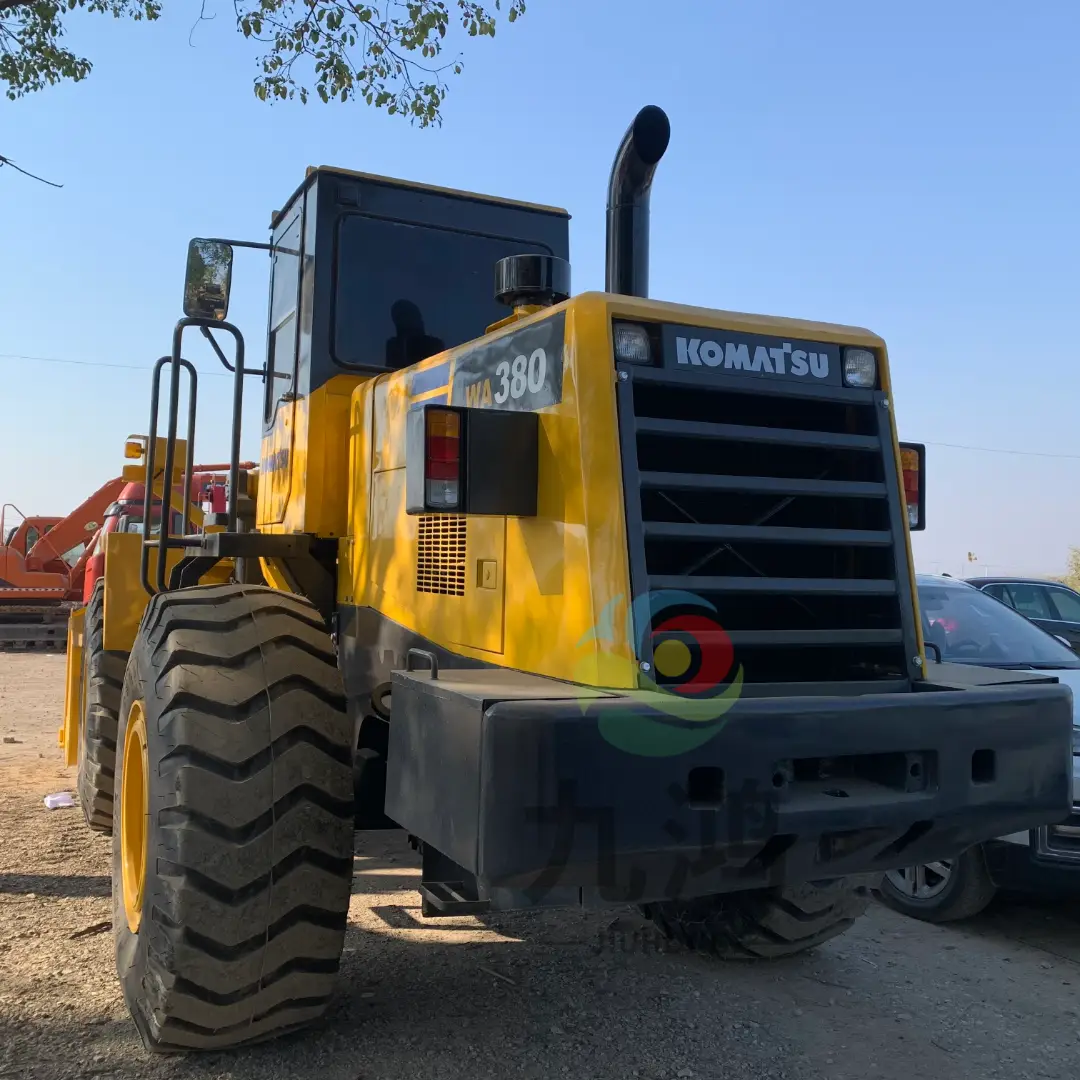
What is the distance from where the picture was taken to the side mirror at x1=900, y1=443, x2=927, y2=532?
3.42 meters

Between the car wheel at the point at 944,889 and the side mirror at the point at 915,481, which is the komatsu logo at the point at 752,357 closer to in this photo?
the side mirror at the point at 915,481

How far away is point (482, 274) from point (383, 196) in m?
0.52

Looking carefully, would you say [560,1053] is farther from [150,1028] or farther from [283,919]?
[150,1028]

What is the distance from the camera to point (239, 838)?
9.43 ft

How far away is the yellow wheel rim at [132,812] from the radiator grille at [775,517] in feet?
6.14

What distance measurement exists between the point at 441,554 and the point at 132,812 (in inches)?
57.7

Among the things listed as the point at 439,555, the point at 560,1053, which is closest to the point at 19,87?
the point at 439,555

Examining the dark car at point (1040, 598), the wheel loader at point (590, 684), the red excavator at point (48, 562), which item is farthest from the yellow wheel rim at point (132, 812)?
the red excavator at point (48, 562)

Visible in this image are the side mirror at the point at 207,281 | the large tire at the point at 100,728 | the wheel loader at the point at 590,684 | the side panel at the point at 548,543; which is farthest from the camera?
the large tire at the point at 100,728

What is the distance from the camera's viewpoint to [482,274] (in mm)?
4566

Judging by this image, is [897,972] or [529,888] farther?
[897,972]

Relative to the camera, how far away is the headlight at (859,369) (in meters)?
3.12

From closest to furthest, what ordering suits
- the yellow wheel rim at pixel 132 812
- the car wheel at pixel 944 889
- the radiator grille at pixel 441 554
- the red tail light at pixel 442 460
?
the red tail light at pixel 442 460, the radiator grille at pixel 441 554, the yellow wheel rim at pixel 132 812, the car wheel at pixel 944 889

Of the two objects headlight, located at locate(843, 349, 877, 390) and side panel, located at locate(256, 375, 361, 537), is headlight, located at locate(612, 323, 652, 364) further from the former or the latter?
side panel, located at locate(256, 375, 361, 537)
